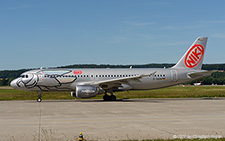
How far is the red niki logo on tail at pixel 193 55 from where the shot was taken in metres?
36.3

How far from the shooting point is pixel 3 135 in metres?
11.5

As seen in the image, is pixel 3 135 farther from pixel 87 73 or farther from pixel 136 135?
pixel 87 73

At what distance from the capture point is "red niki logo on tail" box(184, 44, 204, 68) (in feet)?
119

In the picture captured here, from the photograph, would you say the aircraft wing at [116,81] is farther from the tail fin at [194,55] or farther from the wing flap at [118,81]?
the tail fin at [194,55]

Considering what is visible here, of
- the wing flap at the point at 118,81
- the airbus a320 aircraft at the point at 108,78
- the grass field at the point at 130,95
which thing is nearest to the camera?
the wing flap at the point at 118,81

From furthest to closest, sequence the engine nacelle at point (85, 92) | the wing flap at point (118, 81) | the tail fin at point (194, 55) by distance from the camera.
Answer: the tail fin at point (194, 55)
the wing flap at point (118, 81)
the engine nacelle at point (85, 92)

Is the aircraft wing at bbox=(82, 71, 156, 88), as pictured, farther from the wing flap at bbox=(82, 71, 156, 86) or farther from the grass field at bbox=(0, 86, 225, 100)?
the grass field at bbox=(0, 86, 225, 100)

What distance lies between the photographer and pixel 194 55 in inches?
1431

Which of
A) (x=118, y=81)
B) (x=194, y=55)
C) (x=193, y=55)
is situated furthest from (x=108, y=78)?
(x=194, y=55)

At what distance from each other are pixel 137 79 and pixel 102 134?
2103cm

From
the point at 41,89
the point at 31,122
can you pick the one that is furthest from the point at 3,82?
the point at 31,122

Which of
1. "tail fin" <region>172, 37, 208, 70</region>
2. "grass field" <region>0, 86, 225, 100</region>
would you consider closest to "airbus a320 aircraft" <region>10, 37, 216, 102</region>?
"tail fin" <region>172, 37, 208, 70</region>

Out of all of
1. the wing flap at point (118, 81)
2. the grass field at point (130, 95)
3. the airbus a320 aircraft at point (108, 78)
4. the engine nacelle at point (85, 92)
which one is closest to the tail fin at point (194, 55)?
the airbus a320 aircraft at point (108, 78)

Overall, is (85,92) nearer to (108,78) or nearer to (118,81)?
(118,81)
